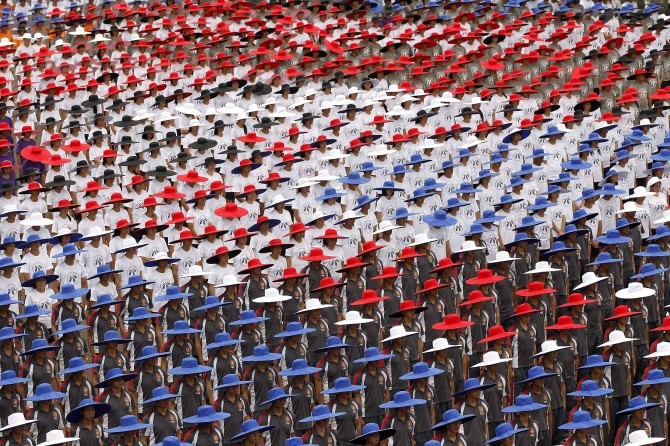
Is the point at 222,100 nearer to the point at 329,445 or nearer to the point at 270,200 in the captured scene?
the point at 270,200

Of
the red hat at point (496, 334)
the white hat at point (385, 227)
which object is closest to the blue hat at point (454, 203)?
the white hat at point (385, 227)

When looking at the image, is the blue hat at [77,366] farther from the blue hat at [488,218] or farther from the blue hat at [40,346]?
the blue hat at [488,218]

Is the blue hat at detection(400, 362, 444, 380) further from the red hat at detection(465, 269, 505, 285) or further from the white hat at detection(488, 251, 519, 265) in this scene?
the white hat at detection(488, 251, 519, 265)

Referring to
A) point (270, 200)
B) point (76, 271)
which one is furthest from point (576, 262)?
point (76, 271)

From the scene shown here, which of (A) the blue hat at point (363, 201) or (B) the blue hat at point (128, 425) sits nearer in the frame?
(B) the blue hat at point (128, 425)

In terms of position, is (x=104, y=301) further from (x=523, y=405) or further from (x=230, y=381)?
(x=523, y=405)

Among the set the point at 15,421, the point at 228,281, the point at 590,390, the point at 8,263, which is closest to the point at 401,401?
the point at 590,390
